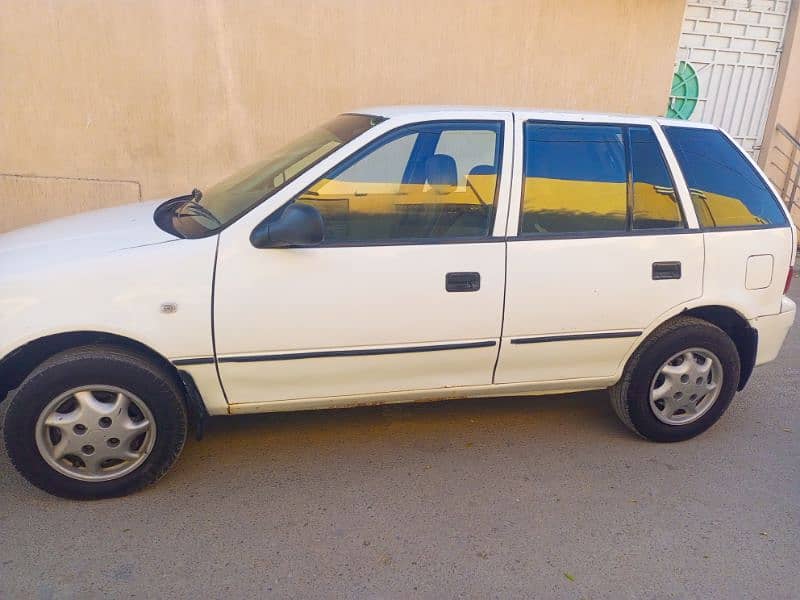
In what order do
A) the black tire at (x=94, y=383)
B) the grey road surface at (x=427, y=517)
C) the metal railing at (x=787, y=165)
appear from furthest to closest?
the metal railing at (x=787, y=165) < the black tire at (x=94, y=383) < the grey road surface at (x=427, y=517)

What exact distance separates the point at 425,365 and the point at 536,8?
5.12 metres

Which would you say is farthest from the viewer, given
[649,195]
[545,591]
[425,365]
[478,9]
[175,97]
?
[478,9]

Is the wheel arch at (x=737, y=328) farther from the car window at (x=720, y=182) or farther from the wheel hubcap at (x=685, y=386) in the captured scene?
the car window at (x=720, y=182)

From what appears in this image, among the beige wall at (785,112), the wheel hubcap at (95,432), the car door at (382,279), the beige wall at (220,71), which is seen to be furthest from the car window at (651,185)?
the beige wall at (785,112)

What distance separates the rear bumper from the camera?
11.1 feet

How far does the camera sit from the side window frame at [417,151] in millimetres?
2770

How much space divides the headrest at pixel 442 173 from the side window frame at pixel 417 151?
99 mm

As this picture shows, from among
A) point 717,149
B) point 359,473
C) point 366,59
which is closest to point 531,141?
point 717,149

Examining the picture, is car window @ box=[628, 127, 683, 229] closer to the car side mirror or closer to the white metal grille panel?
the car side mirror

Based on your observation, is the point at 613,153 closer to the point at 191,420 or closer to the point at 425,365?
the point at 425,365

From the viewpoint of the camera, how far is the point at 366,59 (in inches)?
247

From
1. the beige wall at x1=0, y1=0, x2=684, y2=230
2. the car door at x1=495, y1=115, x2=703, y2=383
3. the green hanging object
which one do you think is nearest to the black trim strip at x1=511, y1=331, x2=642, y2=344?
the car door at x1=495, y1=115, x2=703, y2=383

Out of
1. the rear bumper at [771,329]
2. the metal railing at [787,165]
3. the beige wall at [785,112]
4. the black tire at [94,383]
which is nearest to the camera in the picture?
the black tire at [94,383]

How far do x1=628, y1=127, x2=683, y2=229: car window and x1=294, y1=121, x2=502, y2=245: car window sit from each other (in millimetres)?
758
